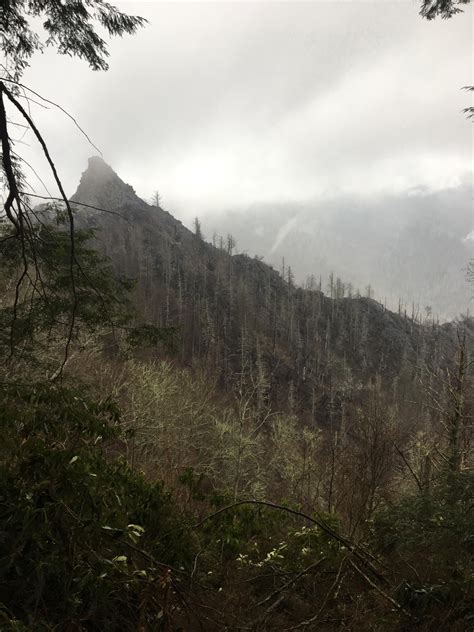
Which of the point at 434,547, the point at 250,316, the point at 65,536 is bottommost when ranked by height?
the point at 434,547

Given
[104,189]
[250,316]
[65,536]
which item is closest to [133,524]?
[65,536]

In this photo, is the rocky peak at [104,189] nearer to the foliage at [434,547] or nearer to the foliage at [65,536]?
the foliage at [434,547]

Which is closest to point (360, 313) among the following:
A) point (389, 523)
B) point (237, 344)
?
point (237, 344)

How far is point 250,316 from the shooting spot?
2874 inches

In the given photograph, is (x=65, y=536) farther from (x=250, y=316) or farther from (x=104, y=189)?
(x=104, y=189)

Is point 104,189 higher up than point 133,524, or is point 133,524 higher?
point 104,189

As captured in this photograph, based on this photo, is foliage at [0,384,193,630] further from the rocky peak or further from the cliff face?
the rocky peak

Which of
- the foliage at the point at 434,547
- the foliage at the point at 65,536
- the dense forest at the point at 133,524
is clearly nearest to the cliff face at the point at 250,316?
the dense forest at the point at 133,524

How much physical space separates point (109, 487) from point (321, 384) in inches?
2526

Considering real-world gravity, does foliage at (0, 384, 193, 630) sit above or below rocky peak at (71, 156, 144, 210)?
below

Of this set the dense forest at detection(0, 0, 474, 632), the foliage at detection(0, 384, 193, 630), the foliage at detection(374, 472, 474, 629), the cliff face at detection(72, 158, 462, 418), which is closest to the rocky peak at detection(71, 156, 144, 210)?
the cliff face at detection(72, 158, 462, 418)

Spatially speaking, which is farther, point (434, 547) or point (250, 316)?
point (250, 316)

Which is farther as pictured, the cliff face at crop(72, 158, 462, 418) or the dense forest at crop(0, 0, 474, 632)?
the cliff face at crop(72, 158, 462, 418)

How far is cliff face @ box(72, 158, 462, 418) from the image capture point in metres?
61.9
